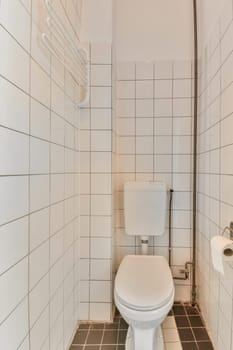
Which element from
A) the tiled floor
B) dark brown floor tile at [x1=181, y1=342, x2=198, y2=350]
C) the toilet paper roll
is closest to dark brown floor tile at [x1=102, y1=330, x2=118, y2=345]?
the tiled floor

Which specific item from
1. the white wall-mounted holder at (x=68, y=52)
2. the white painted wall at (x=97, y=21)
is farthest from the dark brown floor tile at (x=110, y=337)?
the white painted wall at (x=97, y=21)

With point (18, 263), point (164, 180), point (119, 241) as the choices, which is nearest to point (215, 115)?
point (164, 180)

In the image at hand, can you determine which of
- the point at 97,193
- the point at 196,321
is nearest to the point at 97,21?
the point at 97,193

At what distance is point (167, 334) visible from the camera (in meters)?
1.80

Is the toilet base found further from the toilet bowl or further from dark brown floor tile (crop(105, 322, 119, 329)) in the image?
dark brown floor tile (crop(105, 322, 119, 329))

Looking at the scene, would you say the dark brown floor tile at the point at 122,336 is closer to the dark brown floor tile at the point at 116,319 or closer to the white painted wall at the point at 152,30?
the dark brown floor tile at the point at 116,319

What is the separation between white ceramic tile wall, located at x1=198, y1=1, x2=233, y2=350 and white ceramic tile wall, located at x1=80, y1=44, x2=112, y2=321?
66 centimetres

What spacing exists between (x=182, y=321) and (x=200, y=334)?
6.7 inches

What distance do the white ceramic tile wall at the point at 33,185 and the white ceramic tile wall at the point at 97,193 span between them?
257 mm

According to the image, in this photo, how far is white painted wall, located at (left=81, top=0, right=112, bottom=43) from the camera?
76.7 inches

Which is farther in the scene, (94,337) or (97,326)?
(97,326)

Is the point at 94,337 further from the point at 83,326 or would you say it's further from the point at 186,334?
the point at 186,334

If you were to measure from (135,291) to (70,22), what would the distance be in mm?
1587

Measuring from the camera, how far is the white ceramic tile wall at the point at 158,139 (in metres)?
2.22
